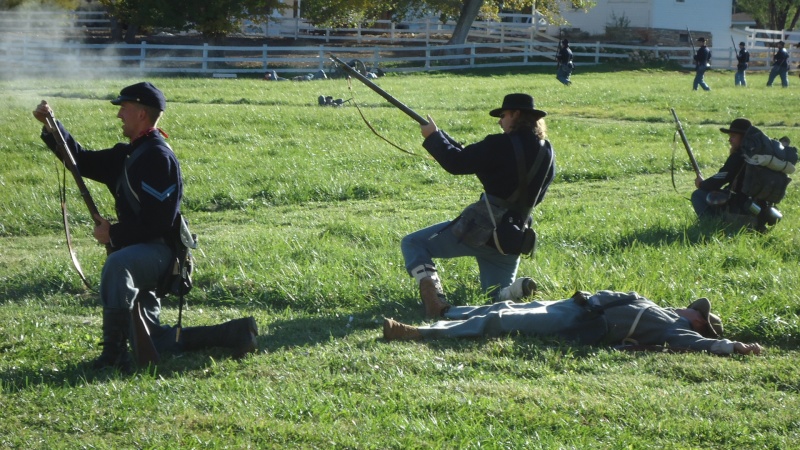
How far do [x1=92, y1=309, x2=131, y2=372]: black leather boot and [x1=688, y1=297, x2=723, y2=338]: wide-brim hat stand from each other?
12.4 ft

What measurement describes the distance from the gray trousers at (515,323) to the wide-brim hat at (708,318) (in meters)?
0.79

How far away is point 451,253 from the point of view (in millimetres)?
7820

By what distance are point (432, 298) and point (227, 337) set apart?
1731 millimetres

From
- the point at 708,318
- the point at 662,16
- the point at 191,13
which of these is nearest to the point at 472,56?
the point at 191,13

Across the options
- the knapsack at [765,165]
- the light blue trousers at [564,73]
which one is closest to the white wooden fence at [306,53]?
the light blue trousers at [564,73]

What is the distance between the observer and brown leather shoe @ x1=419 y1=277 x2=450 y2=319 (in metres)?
7.55

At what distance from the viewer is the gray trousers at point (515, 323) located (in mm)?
6848

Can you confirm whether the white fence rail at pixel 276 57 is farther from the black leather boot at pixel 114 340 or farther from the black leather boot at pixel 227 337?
the black leather boot at pixel 114 340

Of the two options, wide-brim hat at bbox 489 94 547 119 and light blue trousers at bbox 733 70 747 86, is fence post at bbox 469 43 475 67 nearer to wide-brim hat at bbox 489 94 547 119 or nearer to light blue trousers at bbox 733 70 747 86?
light blue trousers at bbox 733 70 747 86

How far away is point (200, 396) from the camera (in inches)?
222

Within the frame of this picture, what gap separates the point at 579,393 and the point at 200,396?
213cm

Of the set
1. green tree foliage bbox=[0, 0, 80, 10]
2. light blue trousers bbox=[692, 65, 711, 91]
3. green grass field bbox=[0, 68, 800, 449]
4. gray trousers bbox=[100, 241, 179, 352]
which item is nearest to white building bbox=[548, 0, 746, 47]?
light blue trousers bbox=[692, 65, 711, 91]

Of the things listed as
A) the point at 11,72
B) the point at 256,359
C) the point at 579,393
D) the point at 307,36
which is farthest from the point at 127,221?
the point at 307,36

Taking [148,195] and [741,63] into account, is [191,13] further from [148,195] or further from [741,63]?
[148,195]
